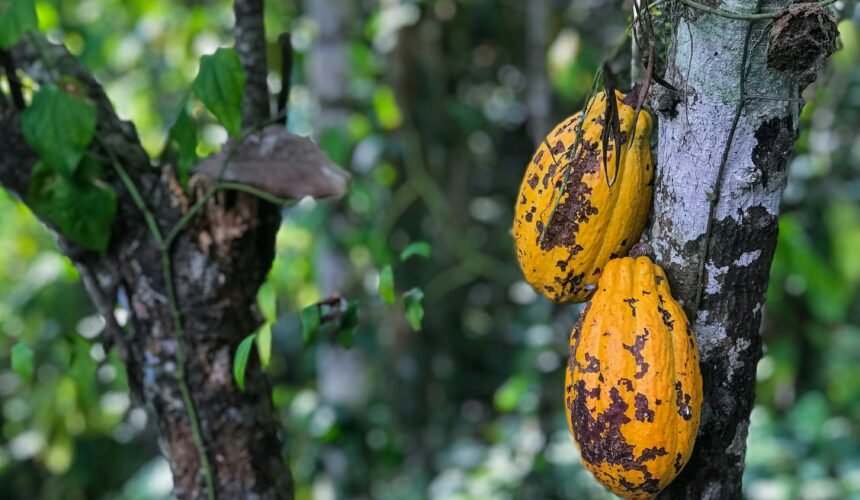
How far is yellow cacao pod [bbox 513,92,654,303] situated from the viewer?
73 centimetres

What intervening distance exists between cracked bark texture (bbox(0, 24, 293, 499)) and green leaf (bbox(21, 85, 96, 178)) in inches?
2.8

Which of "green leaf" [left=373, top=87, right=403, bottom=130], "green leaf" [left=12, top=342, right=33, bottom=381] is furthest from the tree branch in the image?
"green leaf" [left=373, top=87, right=403, bottom=130]

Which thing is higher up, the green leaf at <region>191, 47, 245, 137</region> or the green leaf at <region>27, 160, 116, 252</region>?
the green leaf at <region>191, 47, 245, 137</region>

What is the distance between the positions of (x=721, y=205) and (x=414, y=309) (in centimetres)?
43

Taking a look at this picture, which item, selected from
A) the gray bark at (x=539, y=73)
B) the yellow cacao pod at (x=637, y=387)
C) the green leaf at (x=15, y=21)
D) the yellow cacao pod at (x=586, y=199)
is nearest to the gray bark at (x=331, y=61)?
the gray bark at (x=539, y=73)

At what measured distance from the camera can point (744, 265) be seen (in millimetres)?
695

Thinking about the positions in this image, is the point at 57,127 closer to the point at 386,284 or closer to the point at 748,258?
the point at 386,284

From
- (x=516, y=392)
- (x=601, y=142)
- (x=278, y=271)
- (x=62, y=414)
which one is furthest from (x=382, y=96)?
(x=601, y=142)

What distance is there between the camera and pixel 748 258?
69 centimetres

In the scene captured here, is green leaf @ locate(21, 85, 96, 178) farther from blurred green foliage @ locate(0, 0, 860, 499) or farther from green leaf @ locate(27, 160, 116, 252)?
blurred green foliage @ locate(0, 0, 860, 499)

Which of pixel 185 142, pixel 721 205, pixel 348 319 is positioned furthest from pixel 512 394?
pixel 721 205

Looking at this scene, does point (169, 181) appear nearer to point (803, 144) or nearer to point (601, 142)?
point (601, 142)

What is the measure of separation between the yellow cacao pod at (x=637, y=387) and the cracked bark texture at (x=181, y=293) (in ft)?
1.59

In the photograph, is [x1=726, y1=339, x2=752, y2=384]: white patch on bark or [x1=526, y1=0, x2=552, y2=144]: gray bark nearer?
[x1=726, y1=339, x2=752, y2=384]: white patch on bark
